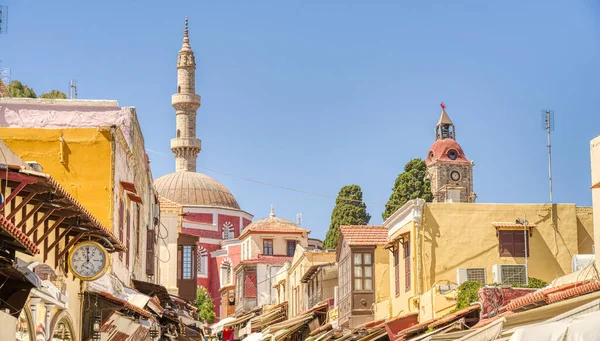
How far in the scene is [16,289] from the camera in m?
12.6

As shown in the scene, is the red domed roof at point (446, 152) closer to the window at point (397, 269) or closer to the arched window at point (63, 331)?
the window at point (397, 269)

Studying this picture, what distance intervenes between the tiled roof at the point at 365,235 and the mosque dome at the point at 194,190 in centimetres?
5245

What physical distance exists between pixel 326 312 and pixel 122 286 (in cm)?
1868

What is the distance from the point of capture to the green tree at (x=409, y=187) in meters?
71.1

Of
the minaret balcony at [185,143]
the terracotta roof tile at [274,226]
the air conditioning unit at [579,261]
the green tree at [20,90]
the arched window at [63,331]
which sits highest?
the minaret balcony at [185,143]

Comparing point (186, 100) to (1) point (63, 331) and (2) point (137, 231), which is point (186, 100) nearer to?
(2) point (137, 231)

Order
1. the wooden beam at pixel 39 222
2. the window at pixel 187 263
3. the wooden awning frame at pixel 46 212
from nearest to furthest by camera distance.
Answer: the wooden awning frame at pixel 46 212
the wooden beam at pixel 39 222
the window at pixel 187 263

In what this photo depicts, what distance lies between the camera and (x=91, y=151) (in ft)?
74.1

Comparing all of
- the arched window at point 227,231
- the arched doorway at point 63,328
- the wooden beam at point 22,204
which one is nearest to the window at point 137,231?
the arched doorway at point 63,328

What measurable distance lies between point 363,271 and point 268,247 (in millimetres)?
43096

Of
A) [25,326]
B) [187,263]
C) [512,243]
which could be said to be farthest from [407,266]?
[187,263]

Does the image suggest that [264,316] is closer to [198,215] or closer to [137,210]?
[137,210]

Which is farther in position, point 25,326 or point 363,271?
point 363,271

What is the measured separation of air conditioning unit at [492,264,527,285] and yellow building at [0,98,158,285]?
8413 millimetres
